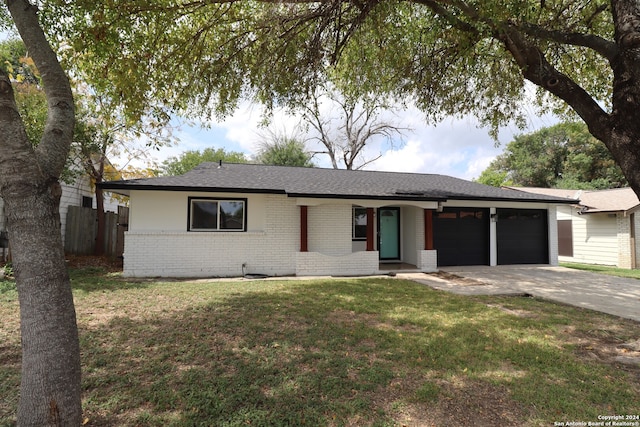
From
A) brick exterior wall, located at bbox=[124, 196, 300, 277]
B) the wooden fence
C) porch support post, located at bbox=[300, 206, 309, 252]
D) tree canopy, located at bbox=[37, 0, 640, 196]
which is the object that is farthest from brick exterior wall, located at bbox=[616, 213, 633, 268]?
the wooden fence

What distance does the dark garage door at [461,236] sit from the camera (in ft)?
40.5

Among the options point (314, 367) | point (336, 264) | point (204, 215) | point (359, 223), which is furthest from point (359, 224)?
point (314, 367)

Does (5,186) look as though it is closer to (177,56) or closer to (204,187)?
(177,56)

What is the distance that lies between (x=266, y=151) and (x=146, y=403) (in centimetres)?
2875

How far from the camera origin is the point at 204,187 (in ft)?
31.0

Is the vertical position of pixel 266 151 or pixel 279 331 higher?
pixel 266 151

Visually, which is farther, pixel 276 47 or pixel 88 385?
pixel 276 47

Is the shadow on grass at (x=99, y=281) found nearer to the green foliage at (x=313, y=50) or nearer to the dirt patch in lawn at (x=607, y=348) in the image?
the green foliage at (x=313, y=50)

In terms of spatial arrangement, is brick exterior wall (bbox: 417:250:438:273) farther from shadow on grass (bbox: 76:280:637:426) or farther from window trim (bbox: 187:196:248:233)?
window trim (bbox: 187:196:248:233)

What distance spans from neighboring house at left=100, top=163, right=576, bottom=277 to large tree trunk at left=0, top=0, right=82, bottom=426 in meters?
7.23

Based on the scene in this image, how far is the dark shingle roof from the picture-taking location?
9594mm

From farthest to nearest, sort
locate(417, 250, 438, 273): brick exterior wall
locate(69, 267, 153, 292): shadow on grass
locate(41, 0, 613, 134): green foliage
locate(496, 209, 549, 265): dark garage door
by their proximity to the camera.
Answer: locate(496, 209, 549, 265): dark garage door < locate(417, 250, 438, 273): brick exterior wall < locate(69, 267, 153, 292): shadow on grass < locate(41, 0, 613, 134): green foliage

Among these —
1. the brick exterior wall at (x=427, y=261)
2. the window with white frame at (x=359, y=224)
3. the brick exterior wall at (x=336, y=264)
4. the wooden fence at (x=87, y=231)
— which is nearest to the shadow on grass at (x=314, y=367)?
the brick exterior wall at (x=336, y=264)

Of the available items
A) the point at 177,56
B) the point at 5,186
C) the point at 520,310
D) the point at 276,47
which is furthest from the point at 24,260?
the point at 520,310
